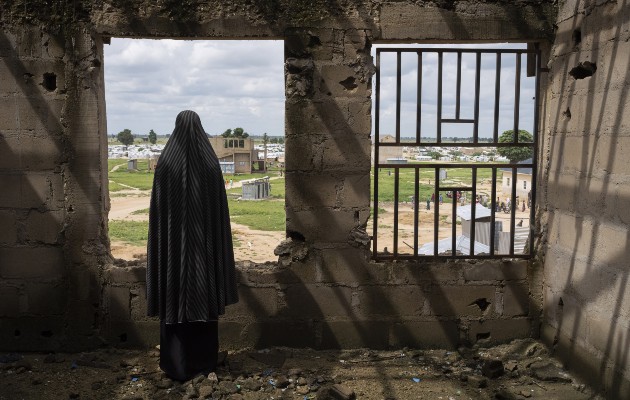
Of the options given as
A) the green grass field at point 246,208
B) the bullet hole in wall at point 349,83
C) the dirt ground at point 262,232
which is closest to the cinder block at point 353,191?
the bullet hole in wall at point 349,83

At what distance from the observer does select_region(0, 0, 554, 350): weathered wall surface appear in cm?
466

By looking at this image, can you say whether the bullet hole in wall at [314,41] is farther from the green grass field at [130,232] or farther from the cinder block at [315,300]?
the green grass field at [130,232]

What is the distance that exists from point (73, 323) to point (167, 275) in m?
1.39

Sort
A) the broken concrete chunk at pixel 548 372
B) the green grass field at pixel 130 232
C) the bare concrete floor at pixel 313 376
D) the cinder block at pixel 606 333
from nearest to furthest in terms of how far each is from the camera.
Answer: the cinder block at pixel 606 333 < the bare concrete floor at pixel 313 376 < the broken concrete chunk at pixel 548 372 < the green grass field at pixel 130 232

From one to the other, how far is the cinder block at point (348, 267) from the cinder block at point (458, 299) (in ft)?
1.63

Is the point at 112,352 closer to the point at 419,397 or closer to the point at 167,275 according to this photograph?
the point at 167,275

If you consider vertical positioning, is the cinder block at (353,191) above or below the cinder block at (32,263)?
above

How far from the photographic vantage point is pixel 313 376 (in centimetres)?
452

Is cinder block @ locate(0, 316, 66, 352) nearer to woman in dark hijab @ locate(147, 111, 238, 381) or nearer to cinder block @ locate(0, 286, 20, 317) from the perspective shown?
cinder block @ locate(0, 286, 20, 317)

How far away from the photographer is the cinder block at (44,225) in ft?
15.7

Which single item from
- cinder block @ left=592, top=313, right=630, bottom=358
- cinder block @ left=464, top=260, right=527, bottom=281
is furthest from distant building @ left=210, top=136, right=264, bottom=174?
cinder block @ left=592, top=313, right=630, bottom=358

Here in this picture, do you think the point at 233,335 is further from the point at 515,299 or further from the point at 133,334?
the point at 515,299

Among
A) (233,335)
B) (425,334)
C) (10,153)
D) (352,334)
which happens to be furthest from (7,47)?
(425,334)

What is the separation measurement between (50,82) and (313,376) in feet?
10.5
